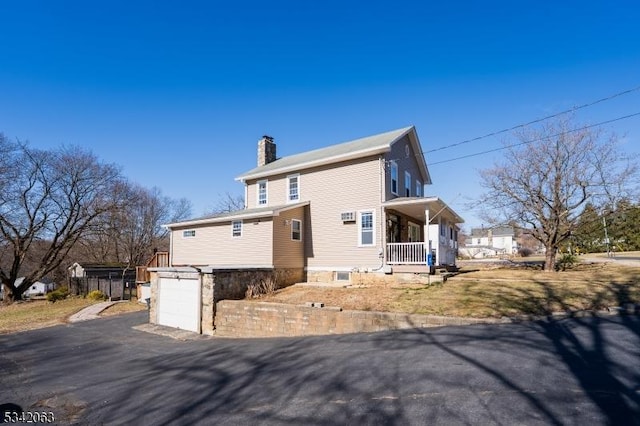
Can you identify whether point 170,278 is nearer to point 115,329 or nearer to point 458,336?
point 115,329

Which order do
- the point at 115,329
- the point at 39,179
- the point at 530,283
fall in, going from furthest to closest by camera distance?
the point at 39,179 < the point at 115,329 < the point at 530,283

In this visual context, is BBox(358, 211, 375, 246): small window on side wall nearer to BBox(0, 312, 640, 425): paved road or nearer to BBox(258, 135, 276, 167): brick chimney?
BBox(0, 312, 640, 425): paved road

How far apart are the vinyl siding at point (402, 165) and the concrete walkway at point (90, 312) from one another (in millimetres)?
15202

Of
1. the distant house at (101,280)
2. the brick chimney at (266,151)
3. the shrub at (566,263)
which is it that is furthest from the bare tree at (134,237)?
the shrub at (566,263)

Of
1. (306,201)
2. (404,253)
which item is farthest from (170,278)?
(404,253)

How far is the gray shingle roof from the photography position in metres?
17.2

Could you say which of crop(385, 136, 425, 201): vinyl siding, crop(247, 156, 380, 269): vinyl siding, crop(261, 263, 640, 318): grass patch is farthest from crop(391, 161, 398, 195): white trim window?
crop(261, 263, 640, 318): grass patch

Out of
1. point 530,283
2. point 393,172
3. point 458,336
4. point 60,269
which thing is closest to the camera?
point 458,336

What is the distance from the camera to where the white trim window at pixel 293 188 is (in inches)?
765

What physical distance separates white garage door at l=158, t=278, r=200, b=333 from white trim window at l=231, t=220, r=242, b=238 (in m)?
4.26

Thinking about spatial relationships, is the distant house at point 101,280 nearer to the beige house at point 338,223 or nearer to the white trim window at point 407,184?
the beige house at point 338,223

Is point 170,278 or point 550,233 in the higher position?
point 550,233

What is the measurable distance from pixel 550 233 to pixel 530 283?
282 inches

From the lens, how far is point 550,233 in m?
18.8
